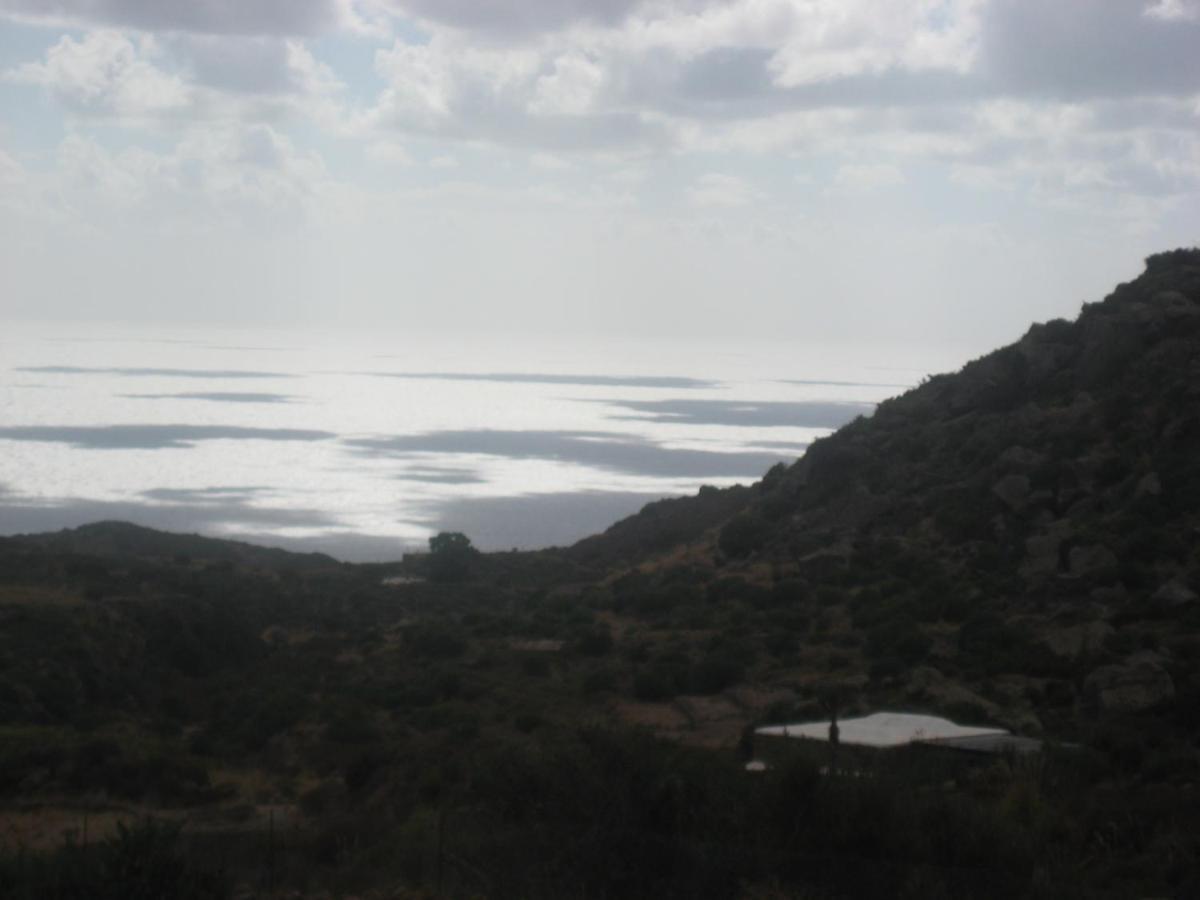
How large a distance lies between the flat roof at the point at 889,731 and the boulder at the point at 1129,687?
2.14 meters

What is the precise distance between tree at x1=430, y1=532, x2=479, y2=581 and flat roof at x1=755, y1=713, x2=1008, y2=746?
93.2 ft

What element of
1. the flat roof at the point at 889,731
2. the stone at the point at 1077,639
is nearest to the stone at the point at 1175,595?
the stone at the point at 1077,639

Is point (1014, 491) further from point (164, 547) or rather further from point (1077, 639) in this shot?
point (164, 547)

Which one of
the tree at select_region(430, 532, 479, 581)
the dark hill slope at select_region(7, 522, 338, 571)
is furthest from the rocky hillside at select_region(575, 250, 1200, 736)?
the dark hill slope at select_region(7, 522, 338, 571)

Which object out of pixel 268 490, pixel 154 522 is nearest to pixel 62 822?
pixel 154 522

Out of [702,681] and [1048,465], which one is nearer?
[702,681]

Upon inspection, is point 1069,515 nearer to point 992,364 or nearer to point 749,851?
point 992,364

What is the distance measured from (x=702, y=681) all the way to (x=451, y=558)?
22.9 meters

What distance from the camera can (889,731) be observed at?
1458 centimetres

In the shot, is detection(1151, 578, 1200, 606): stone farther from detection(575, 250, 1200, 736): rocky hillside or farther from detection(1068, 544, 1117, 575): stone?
detection(1068, 544, 1117, 575): stone

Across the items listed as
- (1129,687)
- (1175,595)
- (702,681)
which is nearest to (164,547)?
(702,681)

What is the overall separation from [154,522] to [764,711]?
183ft

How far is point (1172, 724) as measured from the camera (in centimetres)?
1639

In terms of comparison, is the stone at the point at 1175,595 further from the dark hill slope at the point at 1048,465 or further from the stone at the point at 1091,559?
the stone at the point at 1091,559
